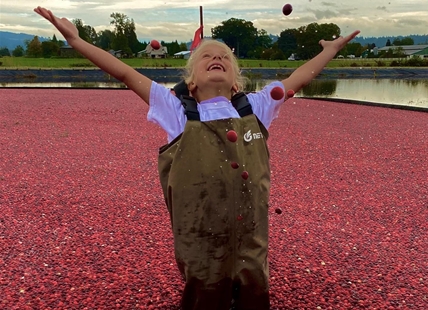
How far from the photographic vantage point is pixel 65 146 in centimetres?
890

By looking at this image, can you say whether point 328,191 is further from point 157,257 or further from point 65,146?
point 65,146

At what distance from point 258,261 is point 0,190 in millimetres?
4740

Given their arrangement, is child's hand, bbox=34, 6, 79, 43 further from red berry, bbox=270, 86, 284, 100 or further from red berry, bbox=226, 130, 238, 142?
red berry, bbox=270, 86, 284, 100

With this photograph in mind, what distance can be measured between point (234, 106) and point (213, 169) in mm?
413

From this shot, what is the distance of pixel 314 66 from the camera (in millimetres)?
2812

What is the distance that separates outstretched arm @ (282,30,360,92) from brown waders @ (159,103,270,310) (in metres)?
0.45

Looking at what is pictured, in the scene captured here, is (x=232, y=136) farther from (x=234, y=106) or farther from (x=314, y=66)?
(x=314, y=66)

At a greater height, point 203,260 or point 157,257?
point 203,260

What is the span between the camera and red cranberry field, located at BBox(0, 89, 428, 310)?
11.1ft

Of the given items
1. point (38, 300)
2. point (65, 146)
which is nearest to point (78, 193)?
point (38, 300)

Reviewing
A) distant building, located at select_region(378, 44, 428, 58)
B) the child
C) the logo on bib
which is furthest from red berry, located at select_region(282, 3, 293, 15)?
distant building, located at select_region(378, 44, 428, 58)

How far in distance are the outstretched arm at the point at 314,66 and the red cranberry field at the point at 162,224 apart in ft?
2.73

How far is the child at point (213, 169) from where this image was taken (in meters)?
2.31

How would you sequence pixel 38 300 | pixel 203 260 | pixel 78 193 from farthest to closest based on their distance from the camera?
pixel 78 193, pixel 38 300, pixel 203 260
